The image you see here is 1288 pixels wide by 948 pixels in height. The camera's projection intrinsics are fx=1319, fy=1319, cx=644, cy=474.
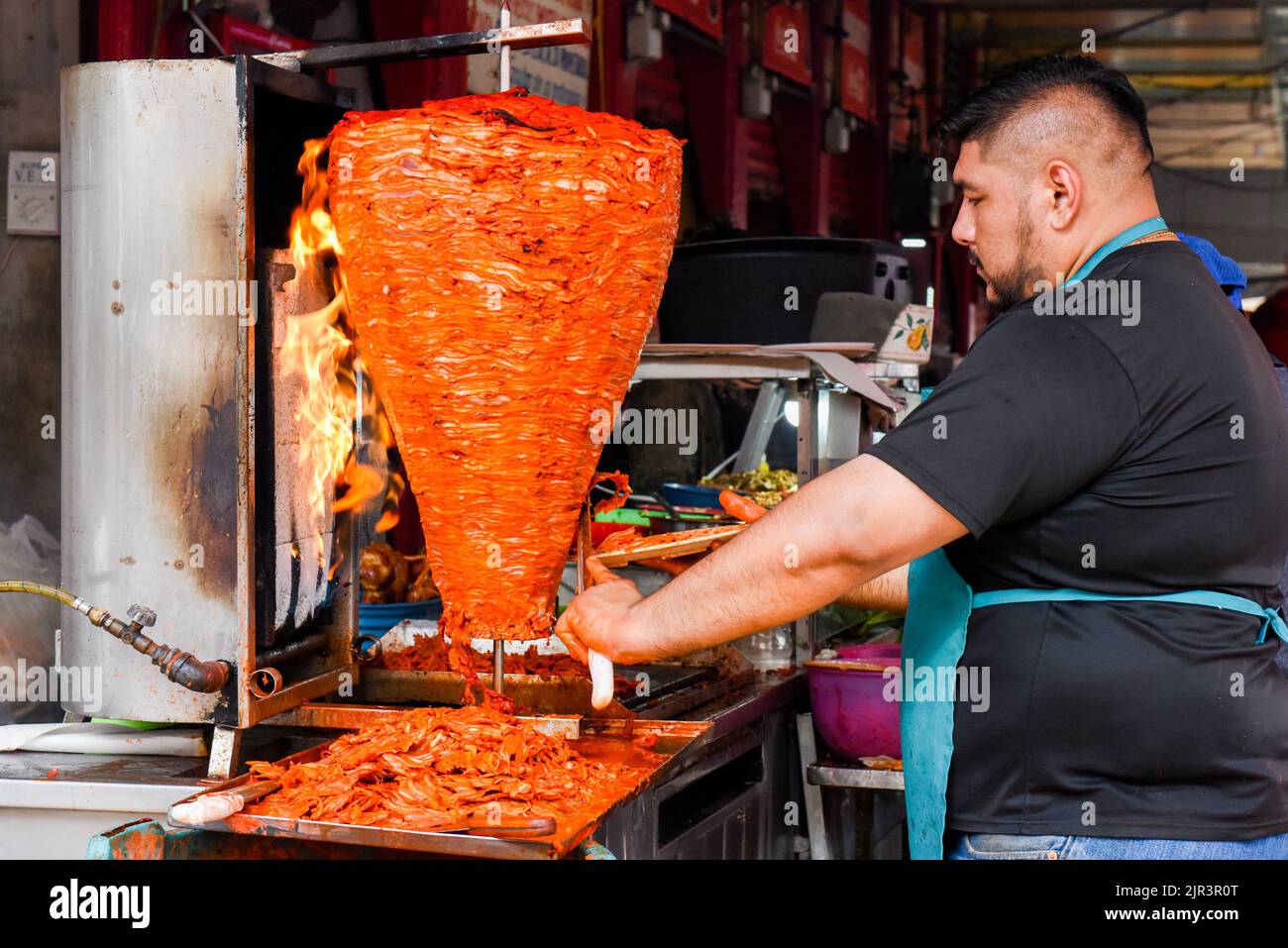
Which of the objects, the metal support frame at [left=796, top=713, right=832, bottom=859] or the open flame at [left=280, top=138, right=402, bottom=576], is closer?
the open flame at [left=280, top=138, right=402, bottom=576]

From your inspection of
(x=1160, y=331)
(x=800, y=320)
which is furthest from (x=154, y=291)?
(x=800, y=320)

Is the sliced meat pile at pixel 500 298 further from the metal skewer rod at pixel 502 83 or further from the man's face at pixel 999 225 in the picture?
the man's face at pixel 999 225

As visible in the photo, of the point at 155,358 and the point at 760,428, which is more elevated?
the point at 155,358

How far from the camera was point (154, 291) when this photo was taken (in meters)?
2.18

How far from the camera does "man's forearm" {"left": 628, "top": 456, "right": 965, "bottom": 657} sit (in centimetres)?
174

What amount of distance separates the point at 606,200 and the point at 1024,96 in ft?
2.13

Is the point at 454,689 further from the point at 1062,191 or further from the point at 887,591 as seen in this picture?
the point at 1062,191

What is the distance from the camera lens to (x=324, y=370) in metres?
2.42

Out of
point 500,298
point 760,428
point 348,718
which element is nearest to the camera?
point 500,298

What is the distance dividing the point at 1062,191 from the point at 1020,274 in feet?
0.44

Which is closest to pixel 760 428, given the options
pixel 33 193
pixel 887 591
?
pixel 887 591

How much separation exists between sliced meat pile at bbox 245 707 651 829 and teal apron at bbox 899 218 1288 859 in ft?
1.45

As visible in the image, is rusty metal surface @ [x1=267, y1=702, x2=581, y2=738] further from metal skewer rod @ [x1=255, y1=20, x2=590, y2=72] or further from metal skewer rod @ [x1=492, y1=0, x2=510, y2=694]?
metal skewer rod @ [x1=255, y1=20, x2=590, y2=72]

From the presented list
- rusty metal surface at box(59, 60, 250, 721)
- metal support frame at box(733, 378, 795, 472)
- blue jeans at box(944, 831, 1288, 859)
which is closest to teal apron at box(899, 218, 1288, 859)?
blue jeans at box(944, 831, 1288, 859)
